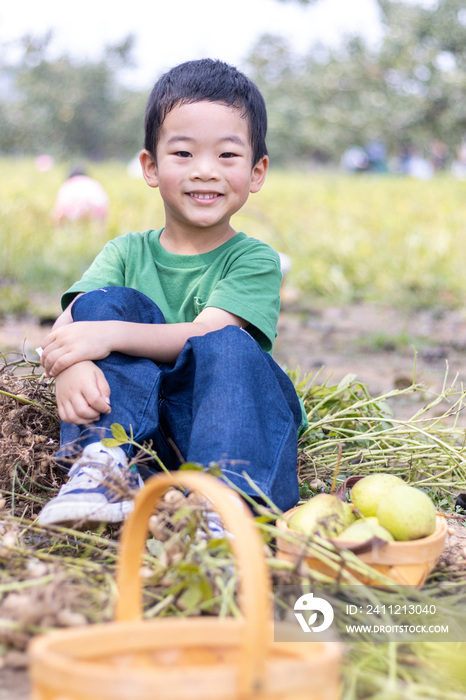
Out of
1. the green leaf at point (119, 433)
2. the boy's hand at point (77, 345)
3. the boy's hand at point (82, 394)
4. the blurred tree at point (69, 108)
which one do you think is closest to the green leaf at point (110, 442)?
the green leaf at point (119, 433)

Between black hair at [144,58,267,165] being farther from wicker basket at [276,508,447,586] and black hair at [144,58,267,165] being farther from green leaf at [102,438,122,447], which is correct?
wicker basket at [276,508,447,586]

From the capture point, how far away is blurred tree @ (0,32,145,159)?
1372 inches

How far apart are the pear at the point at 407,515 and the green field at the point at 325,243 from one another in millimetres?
3490

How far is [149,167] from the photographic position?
7.83 ft

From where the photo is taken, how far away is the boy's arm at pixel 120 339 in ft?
6.17

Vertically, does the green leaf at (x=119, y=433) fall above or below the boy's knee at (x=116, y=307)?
below

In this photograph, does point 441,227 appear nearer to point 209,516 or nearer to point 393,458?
point 393,458

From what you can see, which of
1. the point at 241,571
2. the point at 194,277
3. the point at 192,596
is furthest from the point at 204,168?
the point at 241,571

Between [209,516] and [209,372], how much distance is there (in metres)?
0.41

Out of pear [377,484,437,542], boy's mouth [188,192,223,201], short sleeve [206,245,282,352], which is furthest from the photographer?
boy's mouth [188,192,223,201]

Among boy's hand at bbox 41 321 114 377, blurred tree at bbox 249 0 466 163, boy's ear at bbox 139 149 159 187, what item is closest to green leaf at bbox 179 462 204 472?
boy's hand at bbox 41 321 114 377

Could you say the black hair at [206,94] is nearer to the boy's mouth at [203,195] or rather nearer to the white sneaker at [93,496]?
the boy's mouth at [203,195]

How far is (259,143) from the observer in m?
2.33

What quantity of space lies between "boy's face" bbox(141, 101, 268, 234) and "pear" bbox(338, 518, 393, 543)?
109cm
